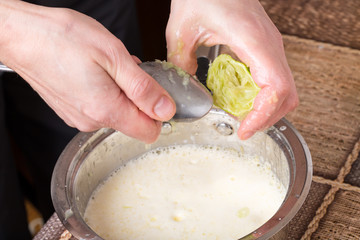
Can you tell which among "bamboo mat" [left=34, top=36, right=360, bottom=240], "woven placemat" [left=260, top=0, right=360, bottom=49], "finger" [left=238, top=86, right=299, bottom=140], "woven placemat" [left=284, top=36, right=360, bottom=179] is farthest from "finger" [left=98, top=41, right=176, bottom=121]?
"woven placemat" [left=260, top=0, right=360, bottom=49]

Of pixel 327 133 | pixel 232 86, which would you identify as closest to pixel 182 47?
pixel 232 86

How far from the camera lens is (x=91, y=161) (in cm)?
95

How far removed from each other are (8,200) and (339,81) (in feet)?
3.35

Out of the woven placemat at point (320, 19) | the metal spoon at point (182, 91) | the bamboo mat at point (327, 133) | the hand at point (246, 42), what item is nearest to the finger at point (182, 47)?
the hand at point (246, 42)

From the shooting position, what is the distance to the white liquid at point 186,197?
86 cm

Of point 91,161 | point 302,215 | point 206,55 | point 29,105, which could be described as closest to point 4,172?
point 29,105

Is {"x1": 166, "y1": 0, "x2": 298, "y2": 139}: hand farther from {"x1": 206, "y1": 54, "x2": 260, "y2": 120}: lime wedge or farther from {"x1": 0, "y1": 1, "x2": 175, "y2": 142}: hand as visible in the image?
{"x1": 0, "y1": 1, "x2": 175, "y2": 142}: hand

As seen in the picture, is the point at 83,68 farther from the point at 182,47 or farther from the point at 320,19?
the point at 320,19

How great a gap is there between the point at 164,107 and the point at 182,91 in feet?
0.20

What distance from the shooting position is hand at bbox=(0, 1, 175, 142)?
74cm

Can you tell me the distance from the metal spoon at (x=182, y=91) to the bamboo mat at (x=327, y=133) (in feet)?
0.97

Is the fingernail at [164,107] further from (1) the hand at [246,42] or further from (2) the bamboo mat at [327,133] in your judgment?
(2) the bamboo mat at [327,133]

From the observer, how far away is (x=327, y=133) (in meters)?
1.10

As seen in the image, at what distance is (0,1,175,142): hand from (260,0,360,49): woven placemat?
0.78 m
